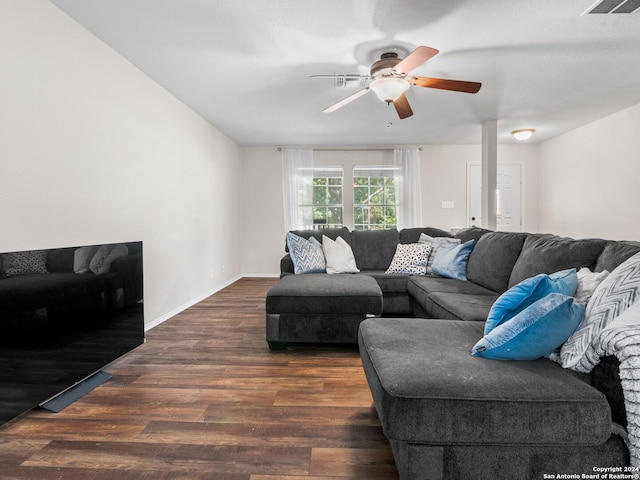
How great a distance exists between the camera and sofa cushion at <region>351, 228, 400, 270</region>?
3.98 m

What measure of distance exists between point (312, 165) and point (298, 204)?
30.6 inches

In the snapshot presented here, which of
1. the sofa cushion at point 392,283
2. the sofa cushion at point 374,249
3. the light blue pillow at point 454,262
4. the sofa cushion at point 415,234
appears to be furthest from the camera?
the sofa cushion at point 415,234

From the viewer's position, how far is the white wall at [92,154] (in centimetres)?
192

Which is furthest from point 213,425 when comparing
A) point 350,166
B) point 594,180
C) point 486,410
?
point 594,180

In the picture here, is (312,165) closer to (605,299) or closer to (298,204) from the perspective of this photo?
(298,204)

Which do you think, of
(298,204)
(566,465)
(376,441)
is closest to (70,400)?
(376,441)

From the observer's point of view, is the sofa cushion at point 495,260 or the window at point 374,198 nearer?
the sofa cushion at point 495,260

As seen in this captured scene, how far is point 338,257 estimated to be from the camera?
375 centimetres

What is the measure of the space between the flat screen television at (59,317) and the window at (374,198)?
4546 millimetres

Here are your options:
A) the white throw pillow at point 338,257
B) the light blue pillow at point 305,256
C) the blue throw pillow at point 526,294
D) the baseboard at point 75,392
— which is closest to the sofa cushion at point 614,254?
the blue throw pillow at point 526,294

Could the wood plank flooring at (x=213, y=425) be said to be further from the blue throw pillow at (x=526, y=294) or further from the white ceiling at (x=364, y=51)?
the white ceiling at (x=364, y=51)

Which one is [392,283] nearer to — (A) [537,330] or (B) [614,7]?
(A) [537,330]

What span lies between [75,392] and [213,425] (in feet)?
3.23

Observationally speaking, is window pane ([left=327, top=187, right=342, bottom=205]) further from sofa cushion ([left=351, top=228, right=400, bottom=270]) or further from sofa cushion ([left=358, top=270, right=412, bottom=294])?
sofa cushion ([left=358, top=270, right=412, bottom=294])
